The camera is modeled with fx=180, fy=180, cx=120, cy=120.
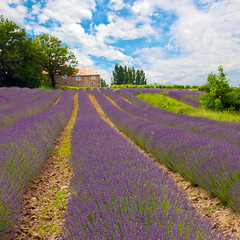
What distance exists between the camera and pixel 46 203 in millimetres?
2439

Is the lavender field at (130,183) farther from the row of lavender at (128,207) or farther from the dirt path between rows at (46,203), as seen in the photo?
the dirt path between rows at (46,203)

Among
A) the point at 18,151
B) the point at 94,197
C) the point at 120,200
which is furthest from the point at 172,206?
the point at 18,151

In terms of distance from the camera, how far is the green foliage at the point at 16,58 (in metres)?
21.8

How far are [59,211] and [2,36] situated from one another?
26372mm

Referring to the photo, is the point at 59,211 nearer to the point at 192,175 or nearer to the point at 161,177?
the point at 161,177

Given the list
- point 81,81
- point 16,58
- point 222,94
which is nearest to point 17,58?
point 16,58

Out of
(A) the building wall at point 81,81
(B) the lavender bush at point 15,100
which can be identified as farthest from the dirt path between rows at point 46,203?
(A) the building wall at point 81,81

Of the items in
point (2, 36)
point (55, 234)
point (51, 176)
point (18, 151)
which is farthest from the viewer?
point (2, 36)

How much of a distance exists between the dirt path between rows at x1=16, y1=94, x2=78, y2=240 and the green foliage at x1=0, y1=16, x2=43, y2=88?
22155 mm

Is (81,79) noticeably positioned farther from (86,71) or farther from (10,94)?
(10,94)

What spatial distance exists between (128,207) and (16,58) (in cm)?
2512

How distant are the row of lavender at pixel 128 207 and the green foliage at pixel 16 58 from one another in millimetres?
23843

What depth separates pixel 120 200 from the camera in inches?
46.3

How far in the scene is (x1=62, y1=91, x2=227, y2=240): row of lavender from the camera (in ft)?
3.19
